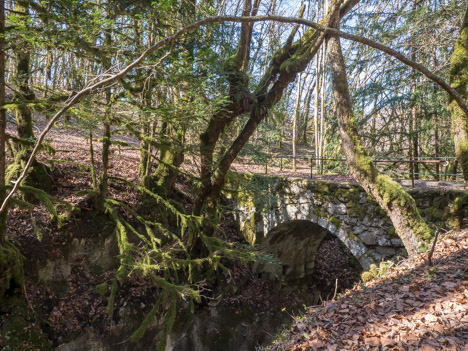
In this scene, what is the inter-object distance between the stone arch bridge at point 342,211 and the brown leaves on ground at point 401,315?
1898mm

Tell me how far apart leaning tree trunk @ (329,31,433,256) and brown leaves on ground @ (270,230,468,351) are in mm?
724

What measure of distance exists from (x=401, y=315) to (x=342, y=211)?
4.25 m

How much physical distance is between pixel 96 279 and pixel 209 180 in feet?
9.64

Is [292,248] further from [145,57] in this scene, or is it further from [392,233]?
[145,57]

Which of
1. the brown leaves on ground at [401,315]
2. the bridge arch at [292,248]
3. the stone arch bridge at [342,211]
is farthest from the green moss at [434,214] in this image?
the bridge arch at [292,248]

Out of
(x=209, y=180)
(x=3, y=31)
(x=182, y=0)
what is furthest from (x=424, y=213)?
(x=3, y=31)

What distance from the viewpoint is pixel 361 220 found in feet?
21.9

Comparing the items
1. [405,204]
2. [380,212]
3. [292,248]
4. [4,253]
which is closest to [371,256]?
[380,212]

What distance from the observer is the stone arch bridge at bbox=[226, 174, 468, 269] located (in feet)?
18.7

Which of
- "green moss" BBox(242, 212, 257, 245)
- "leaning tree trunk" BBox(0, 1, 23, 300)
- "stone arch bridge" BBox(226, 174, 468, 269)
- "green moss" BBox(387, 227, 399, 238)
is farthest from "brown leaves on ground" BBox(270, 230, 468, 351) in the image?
"green moss" BBox(242, 212, 257, 245)

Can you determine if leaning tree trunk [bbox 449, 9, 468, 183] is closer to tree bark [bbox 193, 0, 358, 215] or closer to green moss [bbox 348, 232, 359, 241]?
tree bark [bbox 193, 0, 358, 215]

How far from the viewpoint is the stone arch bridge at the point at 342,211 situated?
5699mm

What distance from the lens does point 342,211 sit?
6953 mm

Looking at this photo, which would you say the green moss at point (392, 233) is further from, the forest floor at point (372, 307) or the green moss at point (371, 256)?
the forest floor at point (372, 307)
